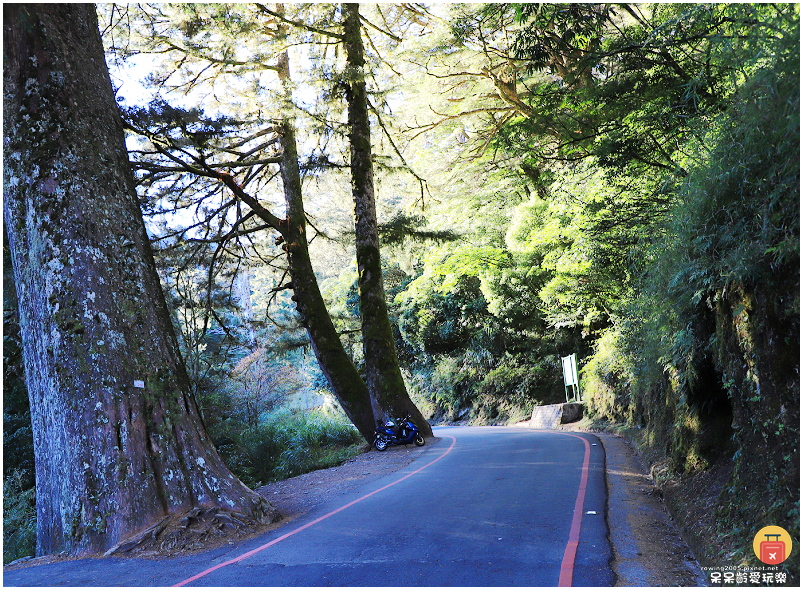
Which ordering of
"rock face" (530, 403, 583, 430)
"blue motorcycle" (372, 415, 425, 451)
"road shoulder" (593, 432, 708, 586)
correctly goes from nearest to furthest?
"road shoulder" (593, 432, 708, 586) → "blue motorcycle" (372, 415, 425, 451) → "rock face" (530, 403, 583, 430)

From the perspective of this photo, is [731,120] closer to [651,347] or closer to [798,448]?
[798,448]

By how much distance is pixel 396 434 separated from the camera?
15133 mm

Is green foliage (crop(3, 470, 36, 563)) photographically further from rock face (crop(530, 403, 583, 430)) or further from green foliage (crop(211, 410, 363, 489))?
rock face (crop(530, 403, 583, 430))

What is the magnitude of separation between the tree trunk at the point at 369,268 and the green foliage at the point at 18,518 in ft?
26.6

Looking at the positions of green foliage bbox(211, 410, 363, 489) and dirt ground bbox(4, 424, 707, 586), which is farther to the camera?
green foliage bbox(211, 410, 363, 489)

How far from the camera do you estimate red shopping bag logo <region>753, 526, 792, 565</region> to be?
3941mm

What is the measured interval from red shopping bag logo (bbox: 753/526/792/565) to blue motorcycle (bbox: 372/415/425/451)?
11.3 meters

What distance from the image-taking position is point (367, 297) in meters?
16.4

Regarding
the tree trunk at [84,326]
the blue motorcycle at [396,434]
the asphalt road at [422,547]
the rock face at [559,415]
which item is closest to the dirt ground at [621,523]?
the asphalt road at [422,547]

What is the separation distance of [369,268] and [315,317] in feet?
6.95

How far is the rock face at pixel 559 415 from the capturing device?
20.8m

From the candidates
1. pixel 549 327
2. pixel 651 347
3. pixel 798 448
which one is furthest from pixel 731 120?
pixel 549 327

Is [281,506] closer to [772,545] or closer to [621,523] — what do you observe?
[621,523]

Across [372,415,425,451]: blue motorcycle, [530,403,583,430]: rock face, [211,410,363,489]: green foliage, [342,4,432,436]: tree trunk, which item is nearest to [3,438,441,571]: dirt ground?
[372,415,425,451]: blue motorcycle
